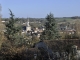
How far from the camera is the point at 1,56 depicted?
20.3 m

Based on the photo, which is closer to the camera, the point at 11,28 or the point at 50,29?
the point at 11,28

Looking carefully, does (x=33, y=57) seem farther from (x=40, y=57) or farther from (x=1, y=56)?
(x=1, y=56)

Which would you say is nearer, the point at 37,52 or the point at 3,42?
the point at 37,52

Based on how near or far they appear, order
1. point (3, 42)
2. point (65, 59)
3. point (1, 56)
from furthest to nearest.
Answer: point (3, 42), point (1, 56), point (65, 59)

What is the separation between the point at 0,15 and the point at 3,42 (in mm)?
6451

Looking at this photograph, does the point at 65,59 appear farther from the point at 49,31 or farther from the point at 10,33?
the point at 49,31

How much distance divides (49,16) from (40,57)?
65.9 ft

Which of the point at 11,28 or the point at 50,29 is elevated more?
the point at 11,28

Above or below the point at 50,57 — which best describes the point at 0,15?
above

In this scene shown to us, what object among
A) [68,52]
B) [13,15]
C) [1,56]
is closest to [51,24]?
[13,15]

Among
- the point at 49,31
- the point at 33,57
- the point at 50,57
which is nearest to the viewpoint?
the point at 50,57

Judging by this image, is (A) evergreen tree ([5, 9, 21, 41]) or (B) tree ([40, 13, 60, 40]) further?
(B) tree ([40, 13, 60, 40])

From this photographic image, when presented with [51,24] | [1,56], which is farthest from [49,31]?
[1,56]

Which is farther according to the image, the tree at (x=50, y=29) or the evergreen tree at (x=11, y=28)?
the tree at (x=50, y=29)
